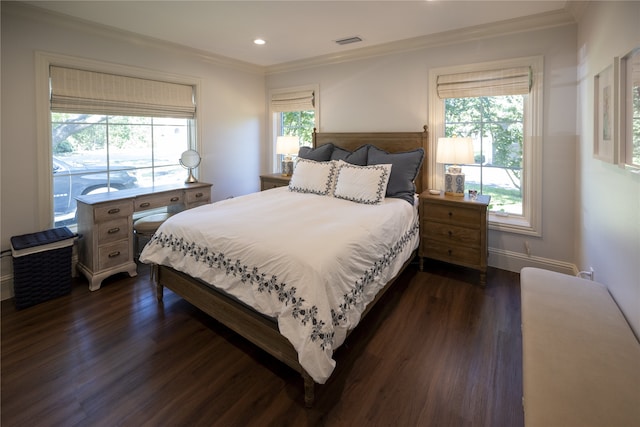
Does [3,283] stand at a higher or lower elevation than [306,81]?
lower

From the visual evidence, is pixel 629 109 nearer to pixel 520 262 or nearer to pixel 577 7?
pixel 577 7

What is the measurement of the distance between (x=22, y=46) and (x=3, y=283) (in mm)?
2004

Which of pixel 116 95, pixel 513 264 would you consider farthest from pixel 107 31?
pixel 513 264

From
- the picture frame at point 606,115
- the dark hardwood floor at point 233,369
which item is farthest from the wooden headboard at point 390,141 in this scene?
the picture frame at point 606,115

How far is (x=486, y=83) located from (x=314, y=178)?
192cm

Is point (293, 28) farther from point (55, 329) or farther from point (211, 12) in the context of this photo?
point (55, 329)

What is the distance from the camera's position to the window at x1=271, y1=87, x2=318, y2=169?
450 cm

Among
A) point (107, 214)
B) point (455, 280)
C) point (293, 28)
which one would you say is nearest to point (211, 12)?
point (293, 28)

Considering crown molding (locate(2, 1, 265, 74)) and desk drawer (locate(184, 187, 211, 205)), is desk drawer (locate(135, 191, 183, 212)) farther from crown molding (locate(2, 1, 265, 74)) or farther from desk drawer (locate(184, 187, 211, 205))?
crown molding (locate(2, 1, 265, 74))

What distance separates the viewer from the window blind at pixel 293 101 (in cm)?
448

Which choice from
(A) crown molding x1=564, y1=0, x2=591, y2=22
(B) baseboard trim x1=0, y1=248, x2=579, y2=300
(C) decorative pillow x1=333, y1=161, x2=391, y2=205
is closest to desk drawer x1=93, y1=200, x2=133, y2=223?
(B) baseboard trim x1=0, y1=248, x2=579, y2=300

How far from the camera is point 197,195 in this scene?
377 cm

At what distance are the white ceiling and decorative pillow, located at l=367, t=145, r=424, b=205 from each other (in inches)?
48.5

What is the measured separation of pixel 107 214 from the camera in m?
2.90
